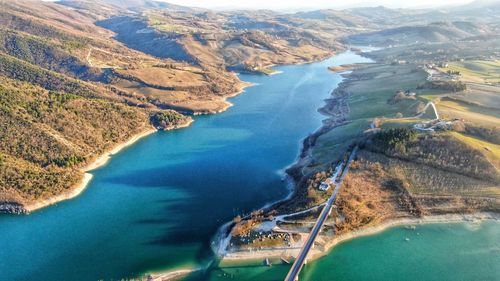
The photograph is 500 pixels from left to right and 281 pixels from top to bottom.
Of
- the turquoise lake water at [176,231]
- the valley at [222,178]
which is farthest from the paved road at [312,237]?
the turquoise lake water at [176,231]

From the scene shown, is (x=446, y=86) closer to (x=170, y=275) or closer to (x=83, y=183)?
(x=170, y=275)

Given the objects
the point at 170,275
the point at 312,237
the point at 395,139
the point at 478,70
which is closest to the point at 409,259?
the point at 312,237

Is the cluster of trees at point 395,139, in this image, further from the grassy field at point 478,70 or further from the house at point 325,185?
the grassy field at point 478,70

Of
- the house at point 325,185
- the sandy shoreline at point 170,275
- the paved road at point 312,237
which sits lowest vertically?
the sandy shoreline at point 170,275

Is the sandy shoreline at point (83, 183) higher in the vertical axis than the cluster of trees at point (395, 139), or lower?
lower

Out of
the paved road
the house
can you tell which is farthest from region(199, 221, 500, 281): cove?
the house

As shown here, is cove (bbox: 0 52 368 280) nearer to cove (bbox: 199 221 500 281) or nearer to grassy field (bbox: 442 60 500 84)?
cove (bbox: 199 221 500 281)
